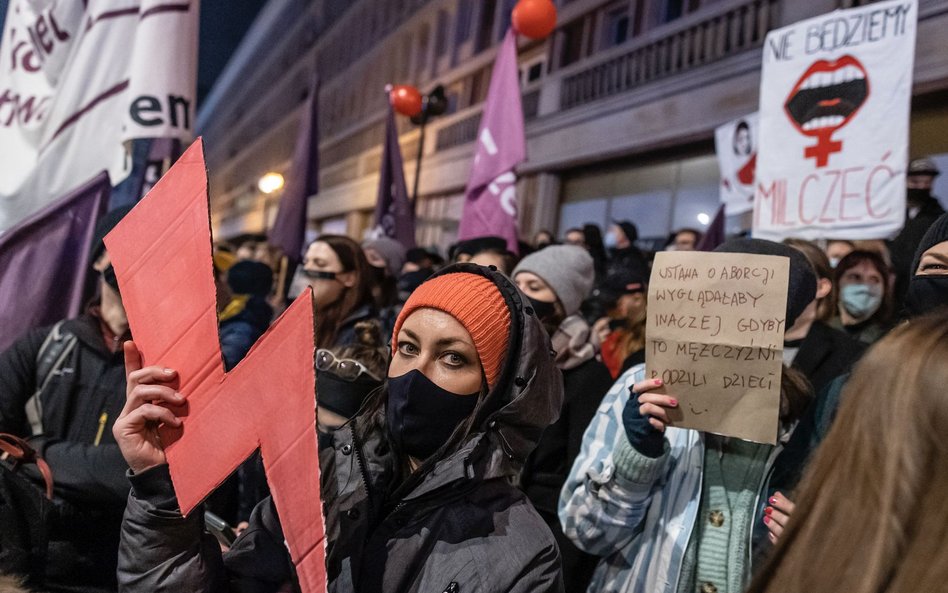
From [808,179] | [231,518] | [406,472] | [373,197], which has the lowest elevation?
[231,518]

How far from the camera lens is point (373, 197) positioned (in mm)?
20688

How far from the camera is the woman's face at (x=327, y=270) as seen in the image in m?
3.54

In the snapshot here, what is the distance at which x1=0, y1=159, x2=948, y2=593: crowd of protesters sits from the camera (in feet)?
2.86

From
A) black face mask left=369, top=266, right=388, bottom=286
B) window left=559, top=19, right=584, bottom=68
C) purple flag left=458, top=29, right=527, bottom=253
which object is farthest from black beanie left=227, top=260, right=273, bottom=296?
window left=559, top=19, right=584, bottom=68

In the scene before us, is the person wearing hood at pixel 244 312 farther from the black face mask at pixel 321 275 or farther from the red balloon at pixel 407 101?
the red balloon at pixel 407 101

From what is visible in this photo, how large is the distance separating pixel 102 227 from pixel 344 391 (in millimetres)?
986

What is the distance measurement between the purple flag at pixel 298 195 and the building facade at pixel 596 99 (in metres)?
3.45

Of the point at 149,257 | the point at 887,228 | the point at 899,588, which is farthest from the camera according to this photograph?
the point at 887,228

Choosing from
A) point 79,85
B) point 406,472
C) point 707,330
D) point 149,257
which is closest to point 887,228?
point 707,330

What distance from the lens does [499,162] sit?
5547 millimetres

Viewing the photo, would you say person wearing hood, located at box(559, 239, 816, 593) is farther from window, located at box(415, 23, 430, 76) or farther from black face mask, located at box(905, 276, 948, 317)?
window, located at box(415, 23, 430, 76)

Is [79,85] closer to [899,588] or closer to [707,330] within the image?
[707,330]

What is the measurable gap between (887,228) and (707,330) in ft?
7.69

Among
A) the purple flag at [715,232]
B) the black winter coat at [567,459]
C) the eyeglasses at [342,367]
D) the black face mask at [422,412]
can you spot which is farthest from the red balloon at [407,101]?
the black face mask at [422,412]
